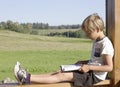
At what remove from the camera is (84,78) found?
3.59 metres

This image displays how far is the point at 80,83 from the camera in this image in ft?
11.8

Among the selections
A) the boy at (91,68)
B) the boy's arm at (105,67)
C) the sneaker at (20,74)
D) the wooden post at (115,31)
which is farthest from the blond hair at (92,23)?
the sneaker at (20,74)

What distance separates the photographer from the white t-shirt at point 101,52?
142 inches

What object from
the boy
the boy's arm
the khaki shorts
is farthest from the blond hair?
the khaki shorts

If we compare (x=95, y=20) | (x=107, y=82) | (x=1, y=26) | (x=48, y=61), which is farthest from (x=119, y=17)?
(x=1, y=26)

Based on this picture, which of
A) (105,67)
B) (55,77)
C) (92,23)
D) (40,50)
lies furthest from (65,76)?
(40,50)

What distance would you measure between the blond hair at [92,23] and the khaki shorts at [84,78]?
1.27 ft

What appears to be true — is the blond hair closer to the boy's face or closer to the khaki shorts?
the boy's face

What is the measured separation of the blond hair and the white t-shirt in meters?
0.13

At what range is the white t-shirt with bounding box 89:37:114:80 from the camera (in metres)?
3.61

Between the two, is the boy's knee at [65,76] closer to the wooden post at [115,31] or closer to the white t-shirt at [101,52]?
the white t-shirt at [101,52]

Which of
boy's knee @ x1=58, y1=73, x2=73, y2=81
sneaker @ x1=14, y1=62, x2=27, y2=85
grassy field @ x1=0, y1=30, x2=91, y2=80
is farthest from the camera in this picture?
grassy field @ x1=0, y1=30, x2=91, y2=80

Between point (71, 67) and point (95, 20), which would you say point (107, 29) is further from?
point (71, 67)

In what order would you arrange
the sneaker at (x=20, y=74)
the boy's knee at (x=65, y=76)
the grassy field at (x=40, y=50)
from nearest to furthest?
1. the sneaker at (x=20, y=74)
2. the boy's knee at (x=65, y=76)
3. the grassy field at (x=40, y=50)
